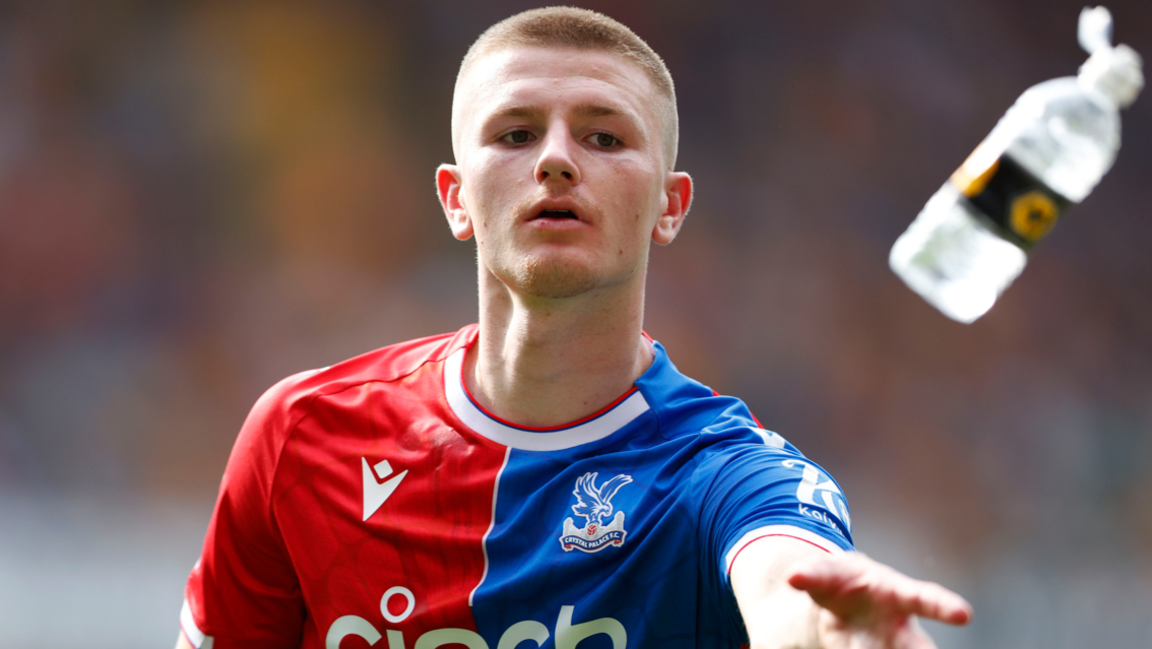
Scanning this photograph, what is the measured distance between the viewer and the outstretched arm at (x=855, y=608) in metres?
1.02

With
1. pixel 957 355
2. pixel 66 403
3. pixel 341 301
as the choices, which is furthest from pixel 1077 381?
pixel 66 403

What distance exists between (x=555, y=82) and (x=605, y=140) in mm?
199

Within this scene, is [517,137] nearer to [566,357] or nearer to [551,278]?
[551,278]

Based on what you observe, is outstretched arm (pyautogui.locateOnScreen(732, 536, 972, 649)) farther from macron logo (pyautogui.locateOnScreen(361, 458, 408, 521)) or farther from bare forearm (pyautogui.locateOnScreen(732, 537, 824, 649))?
macron logo (pyautogui.locateOnScreen(361, 458, 408, 521))

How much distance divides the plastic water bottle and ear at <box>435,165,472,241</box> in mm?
1224

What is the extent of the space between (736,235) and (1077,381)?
10.1 feet

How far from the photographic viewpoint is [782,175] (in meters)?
7.92

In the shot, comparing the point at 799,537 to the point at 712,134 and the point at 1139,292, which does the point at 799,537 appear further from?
the point at 1139,292

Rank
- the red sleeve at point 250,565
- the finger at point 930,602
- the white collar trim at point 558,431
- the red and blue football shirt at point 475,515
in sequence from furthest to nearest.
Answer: the red sleeve at point 250,565 < the white collar trim at point 558,431 < the red and blue football shirt at point 475,515 < the finger at point 930,602

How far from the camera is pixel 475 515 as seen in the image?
84.5 inches

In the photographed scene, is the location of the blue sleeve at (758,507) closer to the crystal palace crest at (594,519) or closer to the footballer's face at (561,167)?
the crystal palace crest at (594,519)

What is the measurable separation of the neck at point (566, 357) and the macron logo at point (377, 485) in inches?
12.0

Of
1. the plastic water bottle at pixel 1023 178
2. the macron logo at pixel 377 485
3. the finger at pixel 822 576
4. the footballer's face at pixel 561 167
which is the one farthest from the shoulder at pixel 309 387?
the finger at pixel 822 576

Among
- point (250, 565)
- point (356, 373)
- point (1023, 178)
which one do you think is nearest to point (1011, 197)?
point (1023, 178)
